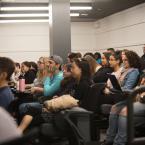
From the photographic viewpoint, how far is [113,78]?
454cm

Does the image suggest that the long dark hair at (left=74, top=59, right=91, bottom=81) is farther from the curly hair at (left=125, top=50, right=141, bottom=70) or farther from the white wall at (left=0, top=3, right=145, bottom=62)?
the white wall at (left=0, top=3, right=145, bottom=62)

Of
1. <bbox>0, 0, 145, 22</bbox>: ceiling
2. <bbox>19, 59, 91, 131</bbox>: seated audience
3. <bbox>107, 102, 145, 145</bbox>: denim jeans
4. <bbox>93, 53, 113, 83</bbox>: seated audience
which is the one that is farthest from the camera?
<bbox>0, 0, 145, 22</bbox>: ceiling

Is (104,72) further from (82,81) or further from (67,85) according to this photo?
(82,81)

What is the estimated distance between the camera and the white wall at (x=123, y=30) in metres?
10.6

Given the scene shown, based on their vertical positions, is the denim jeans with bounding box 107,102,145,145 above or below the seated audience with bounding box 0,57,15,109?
below

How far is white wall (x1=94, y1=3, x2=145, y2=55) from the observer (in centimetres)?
1061

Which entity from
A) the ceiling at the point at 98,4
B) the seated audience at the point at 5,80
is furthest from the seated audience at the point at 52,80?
the ceiling at the point at 98,4

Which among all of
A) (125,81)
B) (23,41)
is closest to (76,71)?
(125,81)

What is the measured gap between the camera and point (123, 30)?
11.8 metres

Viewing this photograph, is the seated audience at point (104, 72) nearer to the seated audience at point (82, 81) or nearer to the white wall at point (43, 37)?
the seated audience at point (82, 81)

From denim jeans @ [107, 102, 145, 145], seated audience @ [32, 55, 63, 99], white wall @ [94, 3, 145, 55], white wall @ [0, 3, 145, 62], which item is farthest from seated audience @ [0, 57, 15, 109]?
white wall @ [0, 3, 145, 62]

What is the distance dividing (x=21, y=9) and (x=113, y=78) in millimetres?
6736

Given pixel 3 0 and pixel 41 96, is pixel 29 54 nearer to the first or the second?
pixel 3 0

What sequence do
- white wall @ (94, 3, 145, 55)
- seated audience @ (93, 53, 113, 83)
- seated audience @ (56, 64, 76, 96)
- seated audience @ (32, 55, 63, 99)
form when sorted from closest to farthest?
seated audience @ (56, 64, 76, 96) → seated audience @ (32, 55, 63, 99) → seated audience @ (93, 53, 113, 83) → white wall @ (94, 3, 145, 55)
